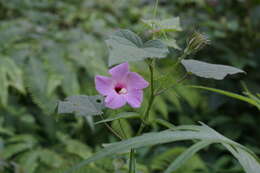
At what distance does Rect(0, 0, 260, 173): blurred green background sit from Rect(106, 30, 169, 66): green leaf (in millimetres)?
910

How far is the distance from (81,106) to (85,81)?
1.27 meters

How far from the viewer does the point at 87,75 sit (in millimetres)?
1859

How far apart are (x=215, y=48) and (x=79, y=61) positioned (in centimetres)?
84

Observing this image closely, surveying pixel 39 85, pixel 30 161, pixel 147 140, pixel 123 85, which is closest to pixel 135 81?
pixel 123 85

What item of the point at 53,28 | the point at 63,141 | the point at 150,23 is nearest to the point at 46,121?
the point at 63,141

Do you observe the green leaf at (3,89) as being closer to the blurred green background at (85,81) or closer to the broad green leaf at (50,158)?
the blurred green background at (85,81)

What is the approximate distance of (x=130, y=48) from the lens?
482mm

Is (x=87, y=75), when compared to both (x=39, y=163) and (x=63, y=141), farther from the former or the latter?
(x=39, y=163)

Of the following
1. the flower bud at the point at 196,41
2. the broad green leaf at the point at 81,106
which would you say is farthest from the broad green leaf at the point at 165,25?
the broad green leaf at the point at 81,106

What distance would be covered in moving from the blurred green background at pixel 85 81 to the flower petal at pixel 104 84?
815 millimetres

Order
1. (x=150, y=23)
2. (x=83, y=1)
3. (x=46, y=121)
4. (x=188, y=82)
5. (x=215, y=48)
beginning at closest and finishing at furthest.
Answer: (x=150, y=23) < (x=46, y=121) < (x=188, y=82) < (x=215, y=48) < (x=83, y=1)

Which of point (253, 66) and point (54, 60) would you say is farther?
point (253, 66)

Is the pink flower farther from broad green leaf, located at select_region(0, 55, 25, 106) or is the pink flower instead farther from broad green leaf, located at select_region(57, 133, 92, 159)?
A: broad green leaf, located at select_region(0, 55, 25, 106)

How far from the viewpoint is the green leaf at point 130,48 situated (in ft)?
1.48
